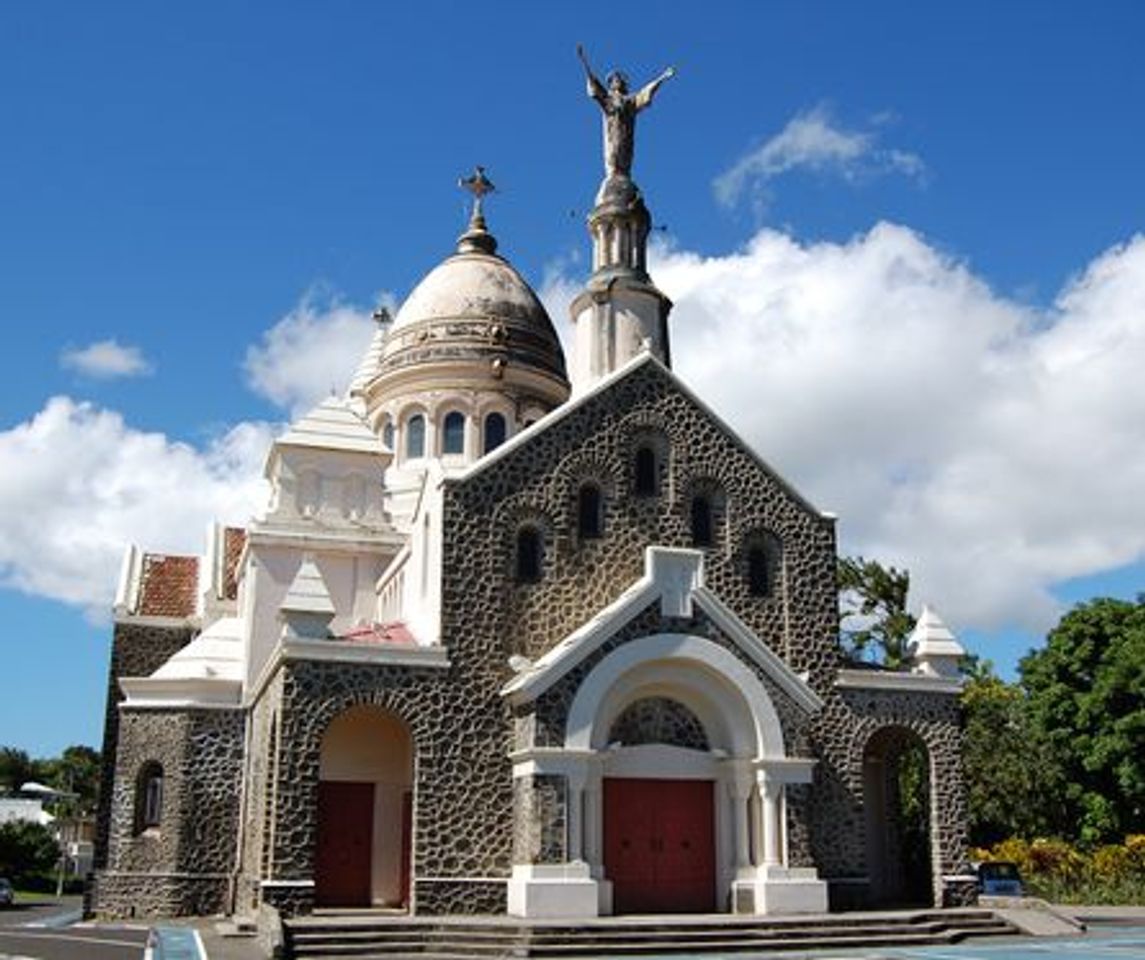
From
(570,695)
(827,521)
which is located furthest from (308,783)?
(827,521)

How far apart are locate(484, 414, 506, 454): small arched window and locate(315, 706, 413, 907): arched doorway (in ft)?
42.0

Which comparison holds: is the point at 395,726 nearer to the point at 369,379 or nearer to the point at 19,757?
the point at 369,379

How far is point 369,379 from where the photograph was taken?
41781 millimetres

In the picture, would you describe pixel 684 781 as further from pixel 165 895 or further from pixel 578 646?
pixel 165 895

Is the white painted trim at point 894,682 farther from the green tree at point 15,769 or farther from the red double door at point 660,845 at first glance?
the green tree at point 15,769

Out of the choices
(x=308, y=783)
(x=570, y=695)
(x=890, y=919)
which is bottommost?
(x=890, y=919)

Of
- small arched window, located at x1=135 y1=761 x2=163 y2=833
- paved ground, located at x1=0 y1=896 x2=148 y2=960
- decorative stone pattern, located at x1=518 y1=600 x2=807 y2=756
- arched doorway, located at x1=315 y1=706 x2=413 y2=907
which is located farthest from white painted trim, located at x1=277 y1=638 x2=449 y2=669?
small arched window, located at x1=135 y1=761 x2=163 y2=833

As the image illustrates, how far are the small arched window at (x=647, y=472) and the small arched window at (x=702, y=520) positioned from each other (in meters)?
0.92

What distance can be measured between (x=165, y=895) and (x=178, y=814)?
63.6 inches

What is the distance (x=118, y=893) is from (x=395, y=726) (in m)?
6.75

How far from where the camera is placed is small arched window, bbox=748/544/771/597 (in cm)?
2700

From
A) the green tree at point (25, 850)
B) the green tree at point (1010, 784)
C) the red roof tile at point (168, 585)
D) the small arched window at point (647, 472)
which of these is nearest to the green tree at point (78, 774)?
the green tree at point (25, 850)

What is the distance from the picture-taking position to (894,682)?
26953 mm

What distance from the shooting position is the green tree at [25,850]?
56969 mm
